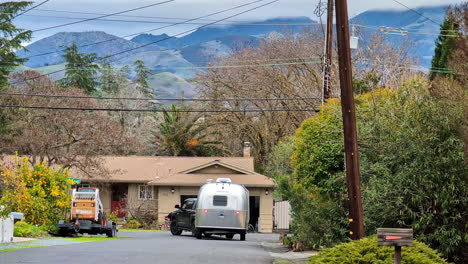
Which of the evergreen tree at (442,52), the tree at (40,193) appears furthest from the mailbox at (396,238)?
the evergreen tree at (442,52)

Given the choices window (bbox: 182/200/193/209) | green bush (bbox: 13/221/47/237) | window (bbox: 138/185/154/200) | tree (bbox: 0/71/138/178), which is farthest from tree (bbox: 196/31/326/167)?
green bush (bbox: 13/221/47/237)

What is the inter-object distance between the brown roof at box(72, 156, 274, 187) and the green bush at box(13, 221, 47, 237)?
771 inches

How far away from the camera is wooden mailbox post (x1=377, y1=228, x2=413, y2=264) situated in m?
12.3

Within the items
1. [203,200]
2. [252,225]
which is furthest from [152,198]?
[203,200]

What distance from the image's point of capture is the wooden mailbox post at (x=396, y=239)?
40.3 ft

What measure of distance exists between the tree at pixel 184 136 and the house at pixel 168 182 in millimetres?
6046

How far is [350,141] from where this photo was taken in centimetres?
1770

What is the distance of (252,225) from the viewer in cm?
5406

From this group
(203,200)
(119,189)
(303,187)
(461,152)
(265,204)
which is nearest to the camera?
(461,152)

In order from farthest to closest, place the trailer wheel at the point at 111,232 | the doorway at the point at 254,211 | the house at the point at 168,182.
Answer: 1. the doorway at the point at 254,211
2. the house at the point at 168,182
3. the trailer wheel at the point at 111,232

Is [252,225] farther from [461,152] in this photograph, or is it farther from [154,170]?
[461,152]

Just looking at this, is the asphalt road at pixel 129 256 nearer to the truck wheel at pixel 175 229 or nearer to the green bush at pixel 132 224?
the truck wheel at pixel 175 229

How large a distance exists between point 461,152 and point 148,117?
60.4 m

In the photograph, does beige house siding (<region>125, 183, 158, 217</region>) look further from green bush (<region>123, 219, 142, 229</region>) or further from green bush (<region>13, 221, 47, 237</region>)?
green bush (<region>13, 221, 47, 237</region>)
